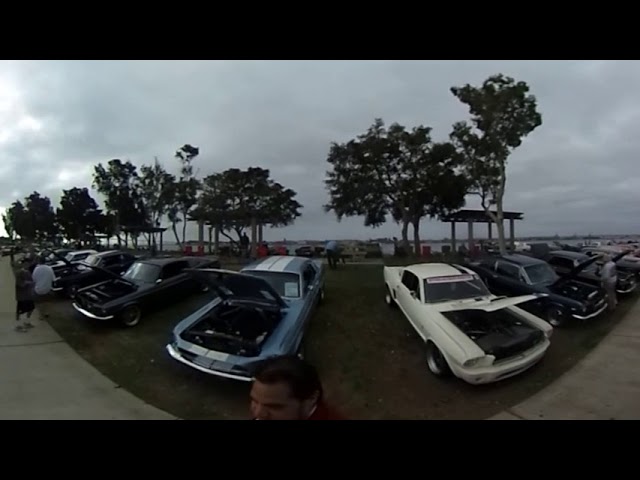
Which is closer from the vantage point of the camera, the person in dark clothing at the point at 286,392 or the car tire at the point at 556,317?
the person in dark clothing at the point at 286,392

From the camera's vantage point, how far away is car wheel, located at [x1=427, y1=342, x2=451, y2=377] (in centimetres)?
388

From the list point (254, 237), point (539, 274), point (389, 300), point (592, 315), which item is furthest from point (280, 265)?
point (254, 237)

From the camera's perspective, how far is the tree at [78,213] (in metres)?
22.3

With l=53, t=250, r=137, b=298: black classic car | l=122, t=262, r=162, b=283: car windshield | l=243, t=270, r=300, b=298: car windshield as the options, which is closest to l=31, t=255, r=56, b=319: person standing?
l=53, t=250, r=137, b=298: black classic car

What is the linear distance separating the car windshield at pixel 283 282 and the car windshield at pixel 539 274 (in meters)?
4.18

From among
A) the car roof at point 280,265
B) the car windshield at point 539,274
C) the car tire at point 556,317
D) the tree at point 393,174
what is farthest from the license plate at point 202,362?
the tree at point 393,174

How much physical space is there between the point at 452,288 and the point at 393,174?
10.5m

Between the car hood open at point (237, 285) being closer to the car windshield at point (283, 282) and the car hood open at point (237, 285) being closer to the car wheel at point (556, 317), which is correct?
the car windshield at point (283, 282)

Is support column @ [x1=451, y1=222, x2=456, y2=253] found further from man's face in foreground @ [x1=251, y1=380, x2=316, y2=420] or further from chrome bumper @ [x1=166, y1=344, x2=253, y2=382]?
man's face in foreground @ [x1=251, y1=380, x2=316, y2=420]

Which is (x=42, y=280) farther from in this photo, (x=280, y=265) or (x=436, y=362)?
(x=436, y=362)

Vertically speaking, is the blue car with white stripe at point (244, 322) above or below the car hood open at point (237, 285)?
below

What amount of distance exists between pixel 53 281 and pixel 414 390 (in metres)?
7.85
